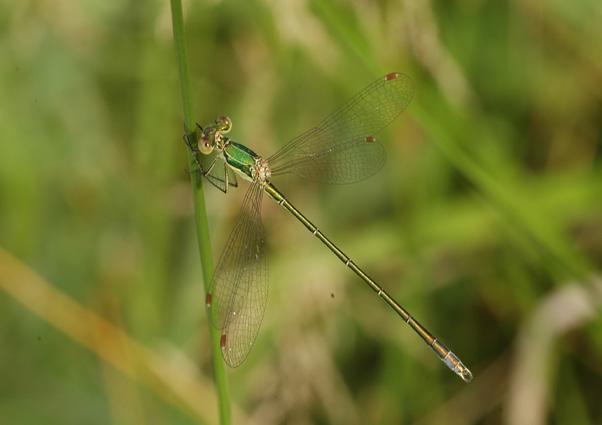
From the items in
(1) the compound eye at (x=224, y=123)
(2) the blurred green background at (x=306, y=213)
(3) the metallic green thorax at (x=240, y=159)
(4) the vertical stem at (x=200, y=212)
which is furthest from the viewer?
(2) the blurred green background at (x=306, y=213)

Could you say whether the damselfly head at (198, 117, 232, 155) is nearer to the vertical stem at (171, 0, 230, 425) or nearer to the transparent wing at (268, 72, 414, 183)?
the transparent wing at (268, 72, 414, 183)

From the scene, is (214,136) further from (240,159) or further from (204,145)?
(204,145)

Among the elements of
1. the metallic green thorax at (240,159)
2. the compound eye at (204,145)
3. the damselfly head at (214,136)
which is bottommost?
the compound eye at (204,145)

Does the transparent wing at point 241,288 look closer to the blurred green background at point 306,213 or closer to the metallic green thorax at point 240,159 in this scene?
the metallic green thorax at point 240,159

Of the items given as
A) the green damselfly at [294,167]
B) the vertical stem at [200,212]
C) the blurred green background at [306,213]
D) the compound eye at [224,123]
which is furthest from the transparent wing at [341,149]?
the vertical stem at [200,212]

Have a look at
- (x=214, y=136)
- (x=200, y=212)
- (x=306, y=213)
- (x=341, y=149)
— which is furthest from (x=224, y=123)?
(x=200, y=212)

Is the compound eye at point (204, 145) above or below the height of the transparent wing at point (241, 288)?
above

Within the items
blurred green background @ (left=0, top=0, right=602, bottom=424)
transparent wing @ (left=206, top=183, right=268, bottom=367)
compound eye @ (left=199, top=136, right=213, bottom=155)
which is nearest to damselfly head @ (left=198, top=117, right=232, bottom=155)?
compound eye @ (left=199, top=136, right=213, bottom=155)
